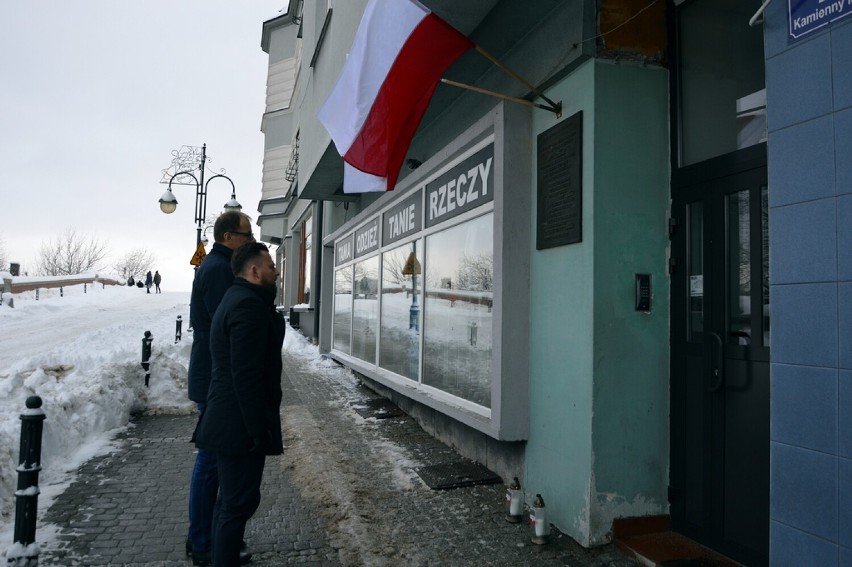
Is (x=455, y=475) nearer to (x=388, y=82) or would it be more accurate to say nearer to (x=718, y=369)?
(x=718, y=369)

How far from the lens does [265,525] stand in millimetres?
4441

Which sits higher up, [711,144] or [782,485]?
[711,144]

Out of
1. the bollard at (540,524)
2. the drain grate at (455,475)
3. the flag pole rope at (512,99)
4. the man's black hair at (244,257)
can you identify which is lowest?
the drain grate at (455,475)

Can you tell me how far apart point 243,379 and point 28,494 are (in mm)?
1594

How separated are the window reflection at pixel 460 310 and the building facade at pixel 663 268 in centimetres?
4

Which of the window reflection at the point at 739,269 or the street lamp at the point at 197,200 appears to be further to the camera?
the street lamp at the point at 197,200

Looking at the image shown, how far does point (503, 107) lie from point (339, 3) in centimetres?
525

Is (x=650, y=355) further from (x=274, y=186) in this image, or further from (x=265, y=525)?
(x=274, y=186)

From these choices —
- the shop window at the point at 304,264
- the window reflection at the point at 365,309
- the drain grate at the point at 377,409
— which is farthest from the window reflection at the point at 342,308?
the shop window at the point at 304,264

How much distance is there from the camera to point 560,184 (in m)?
4.32

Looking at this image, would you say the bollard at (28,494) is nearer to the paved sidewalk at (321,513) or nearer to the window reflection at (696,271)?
the paved sidewalk at (321,513)

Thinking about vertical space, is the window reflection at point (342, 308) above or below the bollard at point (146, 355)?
above

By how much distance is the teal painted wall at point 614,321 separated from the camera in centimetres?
390

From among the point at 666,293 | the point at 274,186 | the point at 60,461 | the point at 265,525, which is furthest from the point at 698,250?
the point at 274,186
